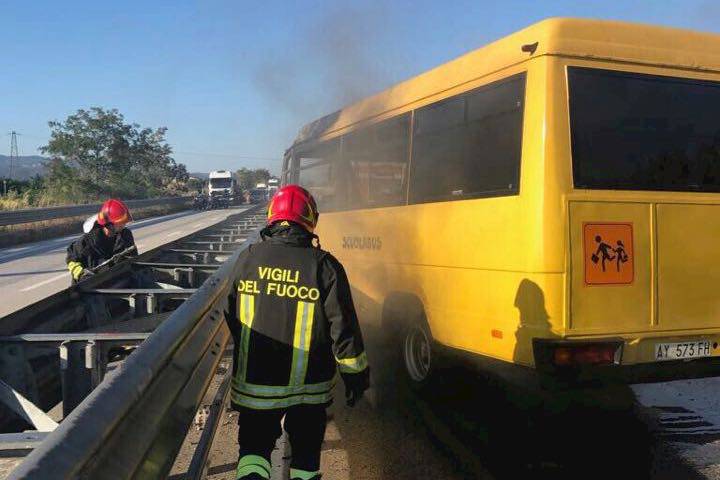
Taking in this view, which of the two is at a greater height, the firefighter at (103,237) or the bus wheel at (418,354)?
the firefighter at (103,237)

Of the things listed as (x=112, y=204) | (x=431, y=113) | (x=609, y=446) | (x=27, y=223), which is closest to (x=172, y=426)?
(x=609, y=446)

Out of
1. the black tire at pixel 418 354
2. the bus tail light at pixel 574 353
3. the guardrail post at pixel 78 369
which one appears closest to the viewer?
the guardrail post at pixel 78 369

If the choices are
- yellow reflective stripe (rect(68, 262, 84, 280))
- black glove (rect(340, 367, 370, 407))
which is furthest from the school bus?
yellow reflective stripe (rect(68, 262, 84, 280))

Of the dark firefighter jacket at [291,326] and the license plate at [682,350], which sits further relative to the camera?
the license plate at [682,350]

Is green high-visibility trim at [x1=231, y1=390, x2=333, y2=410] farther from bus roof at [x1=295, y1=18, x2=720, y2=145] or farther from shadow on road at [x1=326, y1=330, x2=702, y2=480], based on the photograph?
bus roof at [x1=295, y1=18, x2=720, y2=145]

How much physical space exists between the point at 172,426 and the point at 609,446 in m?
3.14

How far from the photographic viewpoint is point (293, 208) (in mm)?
2879

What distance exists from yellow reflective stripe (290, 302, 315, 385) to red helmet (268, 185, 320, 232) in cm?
42

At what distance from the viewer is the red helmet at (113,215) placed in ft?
22.3

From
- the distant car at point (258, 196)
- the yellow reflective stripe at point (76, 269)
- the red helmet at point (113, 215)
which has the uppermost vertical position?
the distant car at point (258, 196)

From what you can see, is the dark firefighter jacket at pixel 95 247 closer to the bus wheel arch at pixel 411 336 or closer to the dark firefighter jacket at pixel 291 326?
the bus wheel arch at pixel 411 336

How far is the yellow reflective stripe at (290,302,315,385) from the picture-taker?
2.72 meters

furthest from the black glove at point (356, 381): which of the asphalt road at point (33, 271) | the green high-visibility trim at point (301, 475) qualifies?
the asphalt road at point (33, 271)

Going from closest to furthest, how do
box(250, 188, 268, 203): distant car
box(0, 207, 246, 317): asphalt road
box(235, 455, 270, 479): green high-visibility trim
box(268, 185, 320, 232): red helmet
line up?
1. box(235, 455, 270, 479): green high-visibility trim
2. box(268, 185, 320, 232): red helmet
3. box(0, 207, 246, 317): asphalt road
4. box(250, 188, 268, 203): distant car
